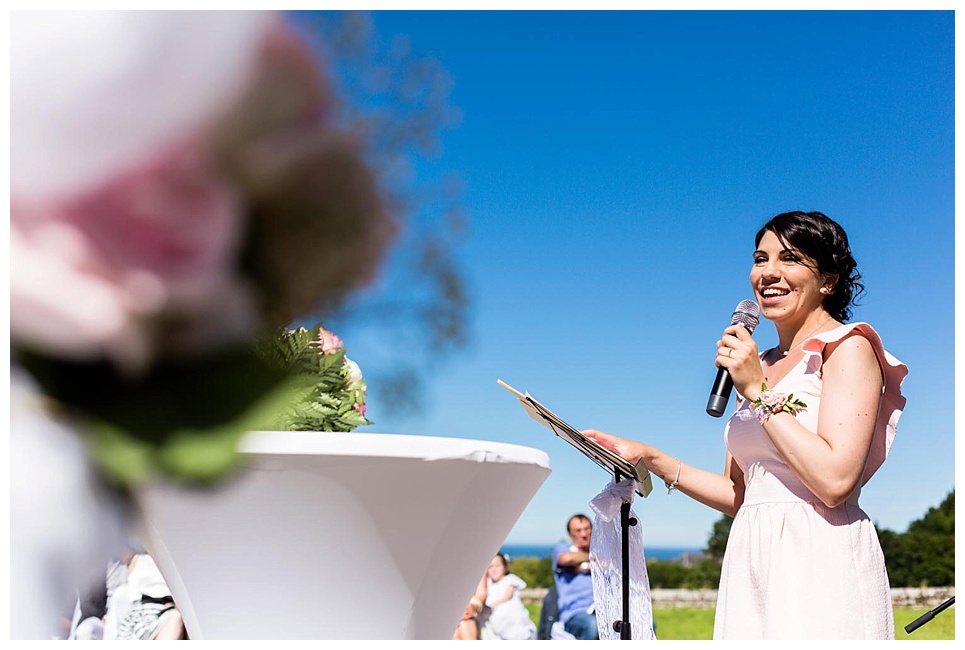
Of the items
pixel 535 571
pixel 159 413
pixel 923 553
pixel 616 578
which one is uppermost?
pixel 535 571

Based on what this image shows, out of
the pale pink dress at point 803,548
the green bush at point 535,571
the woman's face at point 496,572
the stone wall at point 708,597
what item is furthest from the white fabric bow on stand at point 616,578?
the green bush at point 535,571

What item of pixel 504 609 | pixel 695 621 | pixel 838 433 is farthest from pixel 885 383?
pixel 695 621

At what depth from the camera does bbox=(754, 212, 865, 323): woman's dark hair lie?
2.05 metres

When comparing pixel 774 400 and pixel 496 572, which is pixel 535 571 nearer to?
pixel 496 572

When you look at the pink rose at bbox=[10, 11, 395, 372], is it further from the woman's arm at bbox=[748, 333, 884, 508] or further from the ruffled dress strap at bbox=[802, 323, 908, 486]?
the ruffled dress strap at bbox=[802, 323, 908, 486]

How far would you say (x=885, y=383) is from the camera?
197 centimetres

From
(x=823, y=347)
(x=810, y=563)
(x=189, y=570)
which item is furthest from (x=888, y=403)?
(x=189, y=570)

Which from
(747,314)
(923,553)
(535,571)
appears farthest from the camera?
(535,571)

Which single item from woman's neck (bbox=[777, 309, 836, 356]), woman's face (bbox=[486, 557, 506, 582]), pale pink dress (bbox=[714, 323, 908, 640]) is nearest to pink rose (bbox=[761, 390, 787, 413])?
pale pink dress (bbox=[714, 323, 908, 640])

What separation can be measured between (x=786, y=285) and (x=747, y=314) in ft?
0.72

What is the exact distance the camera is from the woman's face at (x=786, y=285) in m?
2.04

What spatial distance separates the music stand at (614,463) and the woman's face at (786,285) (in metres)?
0.49

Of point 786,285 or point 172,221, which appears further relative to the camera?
point 786,285

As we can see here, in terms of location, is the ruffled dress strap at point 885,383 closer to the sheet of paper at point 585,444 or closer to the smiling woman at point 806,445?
the smiling woman at point 806,445
